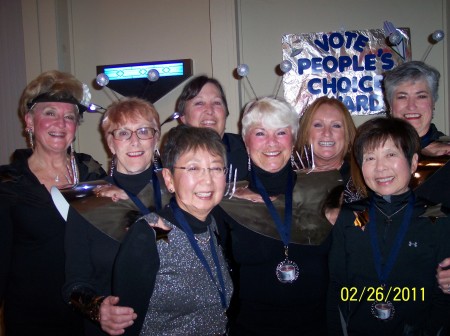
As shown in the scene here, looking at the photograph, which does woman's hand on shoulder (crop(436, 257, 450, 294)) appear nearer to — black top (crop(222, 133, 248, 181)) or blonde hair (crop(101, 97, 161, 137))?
black top (crop(222, 133, 248, 181))

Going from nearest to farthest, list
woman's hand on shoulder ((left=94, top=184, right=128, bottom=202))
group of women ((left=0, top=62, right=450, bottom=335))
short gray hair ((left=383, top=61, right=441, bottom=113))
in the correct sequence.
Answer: group of women ((left=0, top=62, right=450, bottom=335)) < woman's hand on shoulder ((left=94, top=184, right=128, bottom=202)) < short gray hair ((left=383, top=61, right=441, bottom=113))

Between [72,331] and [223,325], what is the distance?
1032mm

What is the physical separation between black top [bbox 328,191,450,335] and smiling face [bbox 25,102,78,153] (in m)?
1.68

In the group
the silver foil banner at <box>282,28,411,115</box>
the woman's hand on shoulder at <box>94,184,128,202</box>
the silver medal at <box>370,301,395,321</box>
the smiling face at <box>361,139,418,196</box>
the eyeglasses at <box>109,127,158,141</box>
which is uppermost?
the silver foil banner at <box>282,28,411,115</box>

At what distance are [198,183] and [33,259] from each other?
116 centimetres

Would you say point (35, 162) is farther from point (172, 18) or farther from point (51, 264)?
point (172, 18)

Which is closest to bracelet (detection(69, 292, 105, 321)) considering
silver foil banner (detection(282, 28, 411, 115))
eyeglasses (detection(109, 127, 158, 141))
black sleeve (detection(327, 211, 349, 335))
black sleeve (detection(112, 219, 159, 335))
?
black sleeve (detection(112, 219, 159, 335))

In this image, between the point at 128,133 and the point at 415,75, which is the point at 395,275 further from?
the point at 128,133

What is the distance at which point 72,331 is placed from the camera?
6.98 feet

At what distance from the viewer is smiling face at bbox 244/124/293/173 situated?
2.05m

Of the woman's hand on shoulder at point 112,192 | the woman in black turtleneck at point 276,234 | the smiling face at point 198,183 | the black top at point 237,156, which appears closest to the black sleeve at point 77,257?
the woman's hand on shoulder at point 112,192

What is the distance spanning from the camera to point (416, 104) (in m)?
2.29

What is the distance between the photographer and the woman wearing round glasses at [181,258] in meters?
1.46

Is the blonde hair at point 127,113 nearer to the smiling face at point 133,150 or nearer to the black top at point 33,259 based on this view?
the smiling face at point 133,150
